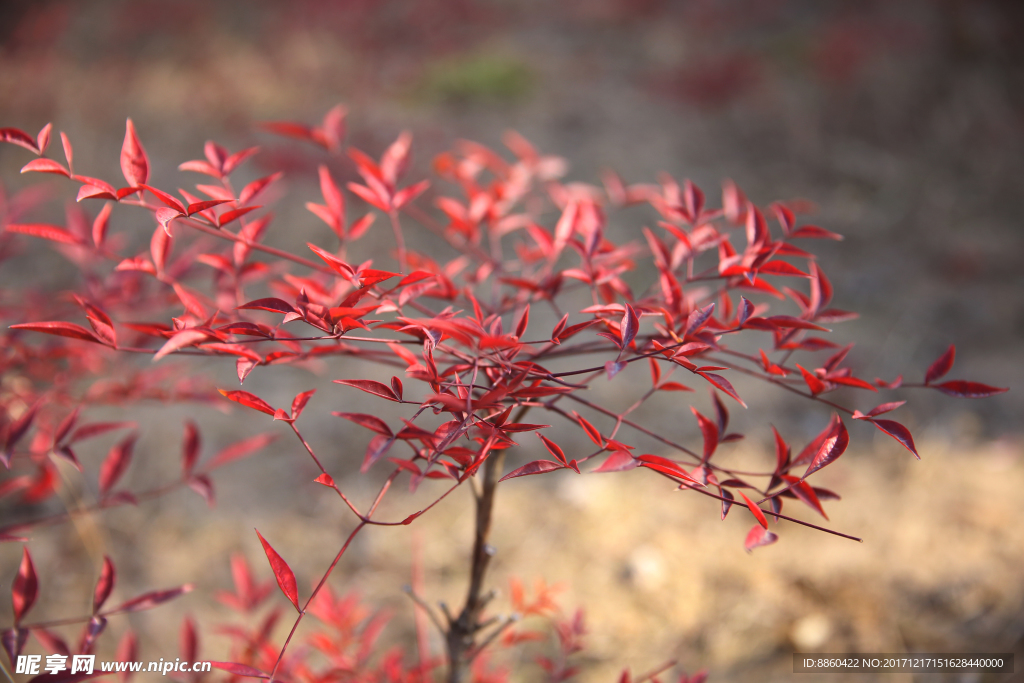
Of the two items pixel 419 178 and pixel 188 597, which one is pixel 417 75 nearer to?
pixel 419 178

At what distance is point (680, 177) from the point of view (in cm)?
316

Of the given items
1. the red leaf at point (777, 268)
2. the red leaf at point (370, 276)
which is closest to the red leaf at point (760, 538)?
the red leaf at point (777, 268)

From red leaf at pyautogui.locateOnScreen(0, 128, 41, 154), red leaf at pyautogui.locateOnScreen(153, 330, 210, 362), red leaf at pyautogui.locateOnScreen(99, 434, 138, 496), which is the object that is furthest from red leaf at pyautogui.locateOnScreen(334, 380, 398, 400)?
red leaf at pyautogui.locateOnScreen(99, 434, 138, 496)

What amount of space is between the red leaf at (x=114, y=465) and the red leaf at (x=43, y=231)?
28 cm

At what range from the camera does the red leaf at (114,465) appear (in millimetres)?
740

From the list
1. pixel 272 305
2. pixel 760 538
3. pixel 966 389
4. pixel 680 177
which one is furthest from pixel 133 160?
pixel 680 177

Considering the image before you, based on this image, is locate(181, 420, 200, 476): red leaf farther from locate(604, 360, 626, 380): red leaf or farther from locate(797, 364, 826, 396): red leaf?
locate(797, 364, 826, 396): red leaf

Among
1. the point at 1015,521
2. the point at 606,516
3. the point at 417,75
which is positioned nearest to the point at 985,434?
the point at 1015,521

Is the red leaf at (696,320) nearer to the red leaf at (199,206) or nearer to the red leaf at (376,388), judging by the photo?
the red leaf at (376,388)

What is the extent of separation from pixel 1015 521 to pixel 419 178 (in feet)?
8.41

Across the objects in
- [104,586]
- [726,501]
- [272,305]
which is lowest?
Answer: [104,586]

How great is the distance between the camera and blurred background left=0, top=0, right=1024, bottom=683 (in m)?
1.29

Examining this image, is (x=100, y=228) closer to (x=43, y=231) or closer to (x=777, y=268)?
(x=43, y=231)

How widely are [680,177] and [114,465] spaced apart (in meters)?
2.97
